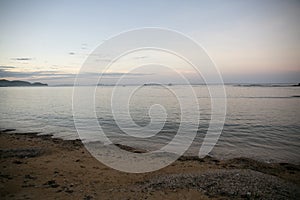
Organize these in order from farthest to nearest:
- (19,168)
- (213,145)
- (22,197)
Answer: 1. (213,145)
2. (19,168)
3. (22,197)

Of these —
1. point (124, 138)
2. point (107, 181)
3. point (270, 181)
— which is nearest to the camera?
point (270, 181)

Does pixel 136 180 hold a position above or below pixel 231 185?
below

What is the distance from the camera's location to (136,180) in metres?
9.70

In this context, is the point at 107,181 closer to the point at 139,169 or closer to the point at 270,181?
the point at 139,169

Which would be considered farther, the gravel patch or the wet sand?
the wet sand

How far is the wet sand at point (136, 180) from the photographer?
25.4ft

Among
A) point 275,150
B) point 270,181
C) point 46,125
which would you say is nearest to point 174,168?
point 270,181

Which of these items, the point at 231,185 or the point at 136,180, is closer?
the point at 231,185

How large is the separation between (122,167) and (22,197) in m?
5.12

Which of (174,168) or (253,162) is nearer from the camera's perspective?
(174,168)

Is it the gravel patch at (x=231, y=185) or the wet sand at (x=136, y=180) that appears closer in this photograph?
the gravel patch at (x=231, y=185)

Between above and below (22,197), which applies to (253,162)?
below

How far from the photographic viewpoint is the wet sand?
7.74 meters

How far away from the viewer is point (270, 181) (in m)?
8.53
